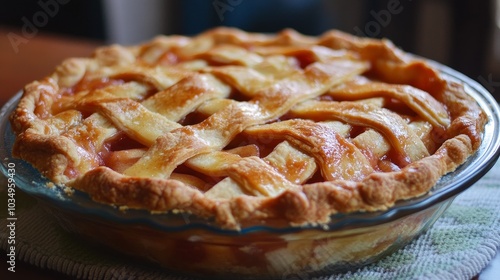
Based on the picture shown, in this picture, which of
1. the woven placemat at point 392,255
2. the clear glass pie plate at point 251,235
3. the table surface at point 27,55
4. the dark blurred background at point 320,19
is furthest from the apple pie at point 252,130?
the dark blurred background at point 320,19

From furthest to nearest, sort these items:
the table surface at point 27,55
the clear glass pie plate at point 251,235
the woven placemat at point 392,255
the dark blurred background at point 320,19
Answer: the dark blurred background at point 320,19 < the table surface at point 27,55 < the woven placemat at point 392,255 < the clear glass pie plate at point 251,235

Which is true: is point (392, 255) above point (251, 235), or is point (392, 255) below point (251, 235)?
below

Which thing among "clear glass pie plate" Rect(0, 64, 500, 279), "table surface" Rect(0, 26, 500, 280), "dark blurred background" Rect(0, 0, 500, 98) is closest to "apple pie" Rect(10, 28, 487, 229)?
"clear glass pie plate" Rect(0, 64, 500, 279)

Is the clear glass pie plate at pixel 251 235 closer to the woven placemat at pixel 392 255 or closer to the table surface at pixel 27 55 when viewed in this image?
the woven placemat at pixel 392 255

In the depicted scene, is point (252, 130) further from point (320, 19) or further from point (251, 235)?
point (320, 19)

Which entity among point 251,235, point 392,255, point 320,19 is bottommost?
point 320,19

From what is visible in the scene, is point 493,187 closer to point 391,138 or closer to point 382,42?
point 391,138

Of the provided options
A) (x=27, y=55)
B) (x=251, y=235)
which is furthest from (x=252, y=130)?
(x=27, y=55)

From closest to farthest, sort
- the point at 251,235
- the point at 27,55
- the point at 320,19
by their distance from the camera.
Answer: the point at 251,235 < the point at 27,55 < the point at 320,19
